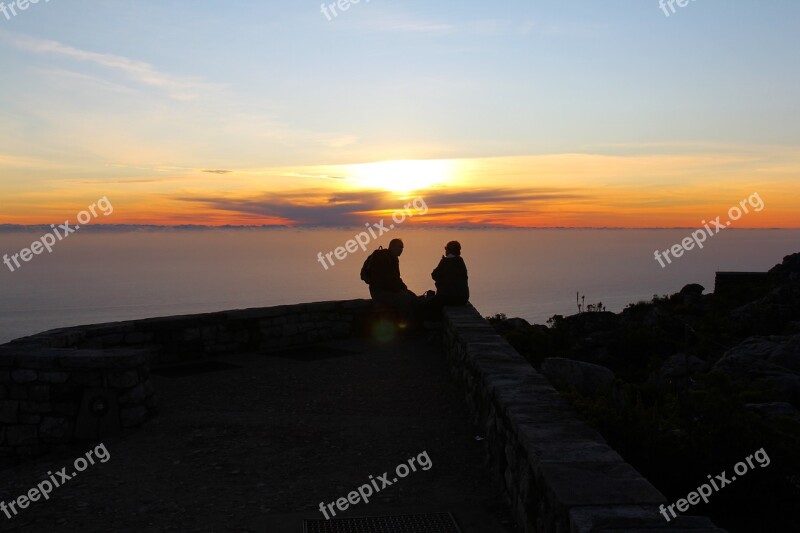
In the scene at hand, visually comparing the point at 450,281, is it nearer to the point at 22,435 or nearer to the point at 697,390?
the point at 697,390

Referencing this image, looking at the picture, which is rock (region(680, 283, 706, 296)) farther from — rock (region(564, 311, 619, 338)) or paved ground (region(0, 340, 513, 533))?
paved ground (region(0, 340, 513, 533))

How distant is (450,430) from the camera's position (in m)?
6.34

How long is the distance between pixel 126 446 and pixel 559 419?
4.18 m

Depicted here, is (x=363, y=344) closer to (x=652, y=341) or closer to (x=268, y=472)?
(x=268, y=472)

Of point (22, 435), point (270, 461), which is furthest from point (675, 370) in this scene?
point (22, 435)

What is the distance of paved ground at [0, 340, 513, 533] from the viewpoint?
453 centimetres

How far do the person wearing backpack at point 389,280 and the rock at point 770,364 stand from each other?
6.01 meters

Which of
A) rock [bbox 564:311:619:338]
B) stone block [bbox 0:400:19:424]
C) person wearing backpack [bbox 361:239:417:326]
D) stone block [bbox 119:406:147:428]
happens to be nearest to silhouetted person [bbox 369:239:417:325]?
person wearing backpack [bbox 361:239:417:326]

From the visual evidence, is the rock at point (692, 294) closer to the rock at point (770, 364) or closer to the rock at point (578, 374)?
the rock at point (770, 364)

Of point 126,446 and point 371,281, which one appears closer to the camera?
point 126,446

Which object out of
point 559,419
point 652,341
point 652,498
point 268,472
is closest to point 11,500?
point 268,472

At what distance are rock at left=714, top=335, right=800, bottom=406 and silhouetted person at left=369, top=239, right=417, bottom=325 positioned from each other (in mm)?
6029

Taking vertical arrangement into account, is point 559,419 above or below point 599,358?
above

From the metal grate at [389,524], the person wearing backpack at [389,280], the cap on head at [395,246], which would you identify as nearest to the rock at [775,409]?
the person wearing backpack at [389,280]
